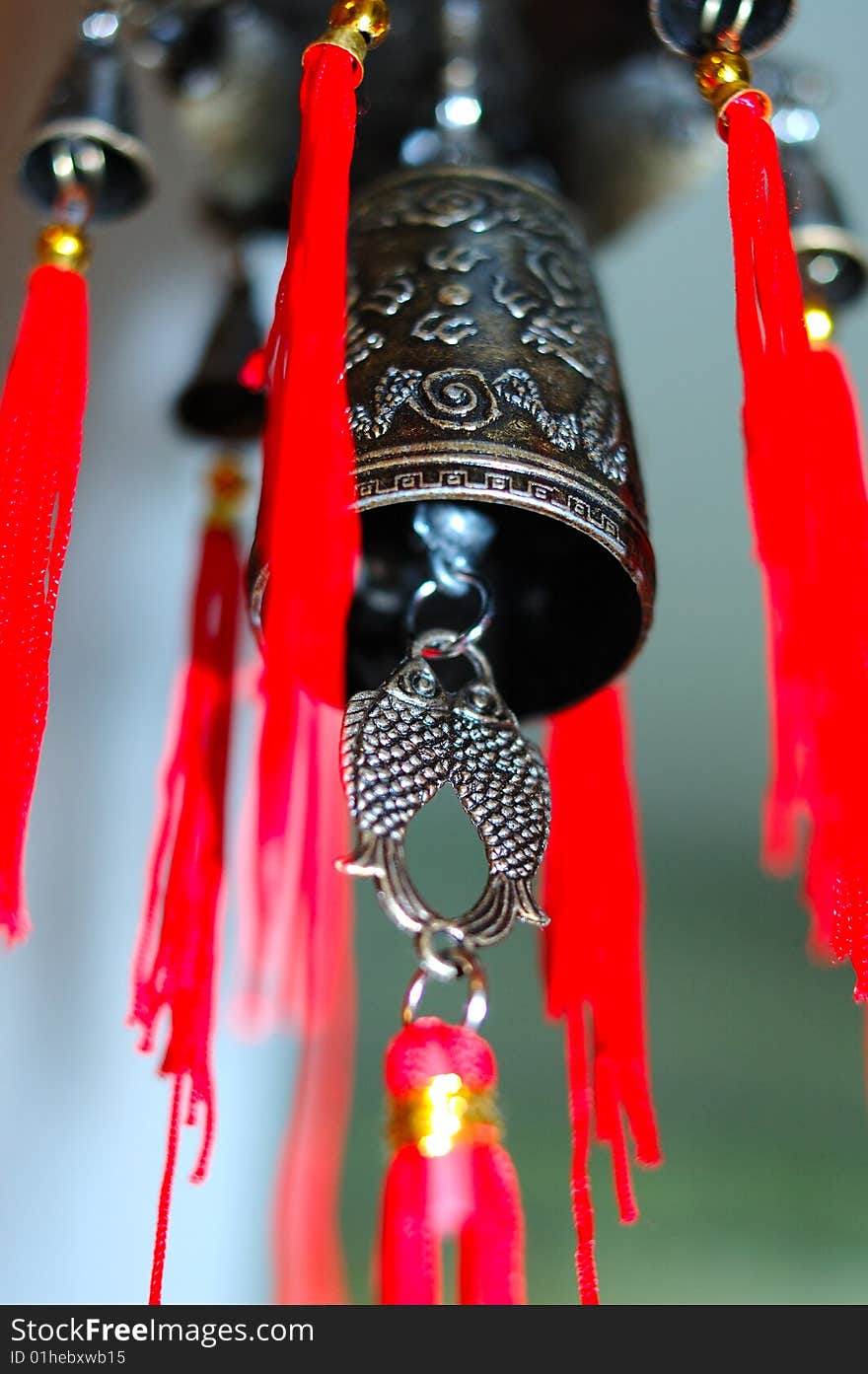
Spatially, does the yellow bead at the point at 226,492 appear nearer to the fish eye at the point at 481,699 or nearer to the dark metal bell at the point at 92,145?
the dark metal bell at the point at 92,145

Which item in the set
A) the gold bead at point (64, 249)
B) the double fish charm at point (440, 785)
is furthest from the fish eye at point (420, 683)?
the gold bead at point (64, 249)

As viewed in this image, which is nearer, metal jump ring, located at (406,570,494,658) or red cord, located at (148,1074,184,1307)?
red cord, located at (148,1074,184,1307)

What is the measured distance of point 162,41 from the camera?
95 centimetres

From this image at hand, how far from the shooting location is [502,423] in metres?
0.67

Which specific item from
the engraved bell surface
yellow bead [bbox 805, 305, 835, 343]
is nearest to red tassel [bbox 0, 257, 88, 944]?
the engraved bell surface

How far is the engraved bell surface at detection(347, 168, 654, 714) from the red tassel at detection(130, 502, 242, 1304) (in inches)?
3.9

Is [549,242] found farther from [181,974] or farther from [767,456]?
[181,974]

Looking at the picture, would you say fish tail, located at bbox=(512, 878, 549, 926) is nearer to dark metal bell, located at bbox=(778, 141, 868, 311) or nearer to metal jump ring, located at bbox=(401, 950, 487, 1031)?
metal jump ring, located at bbox=(401, 950, 487, 1031)

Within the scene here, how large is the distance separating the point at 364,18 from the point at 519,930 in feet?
3.84

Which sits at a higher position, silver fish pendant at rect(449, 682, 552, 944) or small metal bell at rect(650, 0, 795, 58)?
small metal bell at rect(650, 0, 795, 58)

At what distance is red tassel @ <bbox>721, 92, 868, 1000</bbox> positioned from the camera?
2.04 ft

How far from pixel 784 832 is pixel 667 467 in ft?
2.43

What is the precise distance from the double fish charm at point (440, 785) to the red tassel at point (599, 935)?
0.40 ft

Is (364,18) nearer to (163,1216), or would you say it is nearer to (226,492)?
(226,492)
